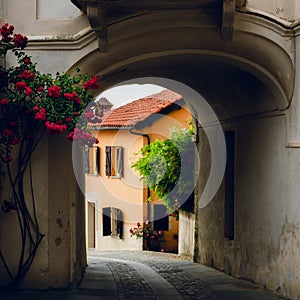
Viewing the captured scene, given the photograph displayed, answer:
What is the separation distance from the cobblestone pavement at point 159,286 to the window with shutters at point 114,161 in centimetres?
1258

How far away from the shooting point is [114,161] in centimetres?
2683

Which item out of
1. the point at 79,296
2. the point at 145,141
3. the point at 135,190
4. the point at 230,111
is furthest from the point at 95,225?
the point at 79,296

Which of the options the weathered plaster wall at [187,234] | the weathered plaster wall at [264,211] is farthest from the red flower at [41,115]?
the weathered plaster wall at [187,234]

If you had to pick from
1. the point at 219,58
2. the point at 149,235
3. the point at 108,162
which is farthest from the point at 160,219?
the point at 219,58

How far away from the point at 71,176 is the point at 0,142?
1242mm

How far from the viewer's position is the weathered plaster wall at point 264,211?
863 centimetres

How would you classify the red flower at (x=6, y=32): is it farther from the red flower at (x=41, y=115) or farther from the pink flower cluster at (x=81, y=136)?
the pink flower cluster at (x=81, y=136)

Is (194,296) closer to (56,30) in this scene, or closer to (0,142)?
(0,142)

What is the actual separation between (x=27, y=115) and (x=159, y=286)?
4449 mm

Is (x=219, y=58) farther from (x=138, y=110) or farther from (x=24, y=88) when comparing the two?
(x=138, y=110)

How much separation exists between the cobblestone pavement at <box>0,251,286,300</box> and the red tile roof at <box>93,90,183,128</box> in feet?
36.0

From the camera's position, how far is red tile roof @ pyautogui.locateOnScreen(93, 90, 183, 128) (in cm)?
2423

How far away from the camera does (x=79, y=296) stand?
8555 millimetres

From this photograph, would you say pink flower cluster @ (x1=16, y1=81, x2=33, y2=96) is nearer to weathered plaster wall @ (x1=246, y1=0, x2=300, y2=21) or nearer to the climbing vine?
weathered plaster wall @ (x1=246, y1=0, x2=300, y2=21)
